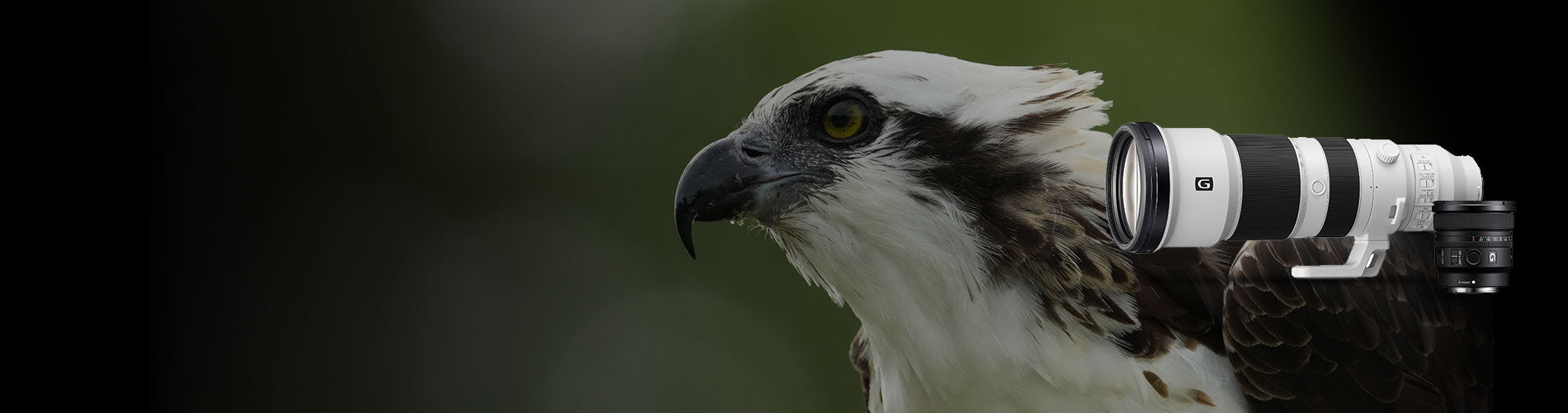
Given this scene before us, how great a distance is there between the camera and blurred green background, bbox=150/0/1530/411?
59.8 inches

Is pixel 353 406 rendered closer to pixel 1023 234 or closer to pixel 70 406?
pixel 70 406

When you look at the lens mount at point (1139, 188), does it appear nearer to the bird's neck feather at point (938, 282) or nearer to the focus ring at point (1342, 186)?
the bird's neck feather at point (938, 282)

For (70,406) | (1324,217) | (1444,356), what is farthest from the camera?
(70,406)

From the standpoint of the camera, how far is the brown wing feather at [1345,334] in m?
1.23

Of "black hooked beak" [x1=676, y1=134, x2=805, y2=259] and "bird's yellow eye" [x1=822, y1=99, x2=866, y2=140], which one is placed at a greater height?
"bird's yellow eye" [x1=822, y1=99, x2=866, y2=140]

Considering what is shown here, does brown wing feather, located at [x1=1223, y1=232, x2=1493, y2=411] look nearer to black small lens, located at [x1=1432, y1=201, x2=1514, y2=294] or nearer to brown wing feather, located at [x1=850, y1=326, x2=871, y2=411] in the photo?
black small lens, located at [x1=1432, y1=201, x2=1514, y2=294]

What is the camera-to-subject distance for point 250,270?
4.99 feet

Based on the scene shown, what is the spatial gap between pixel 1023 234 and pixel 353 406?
997 millimetres

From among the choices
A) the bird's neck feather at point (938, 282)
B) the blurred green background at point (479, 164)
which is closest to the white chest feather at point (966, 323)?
the bird's neck feather at point (938, 282)

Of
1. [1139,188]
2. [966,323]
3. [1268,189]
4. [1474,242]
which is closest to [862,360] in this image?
[966,323]

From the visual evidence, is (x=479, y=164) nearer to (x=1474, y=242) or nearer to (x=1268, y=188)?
(x=1268, y=188)

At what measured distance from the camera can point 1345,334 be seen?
4.14ft

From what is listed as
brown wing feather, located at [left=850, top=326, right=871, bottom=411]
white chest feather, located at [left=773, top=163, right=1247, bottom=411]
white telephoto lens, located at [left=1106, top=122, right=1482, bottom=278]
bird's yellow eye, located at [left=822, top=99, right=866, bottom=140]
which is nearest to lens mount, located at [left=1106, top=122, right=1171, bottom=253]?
white telephoto lens, located at [left=1106, top=122, right=1482, bottom=278]

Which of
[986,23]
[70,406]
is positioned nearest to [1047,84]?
[986,23]
